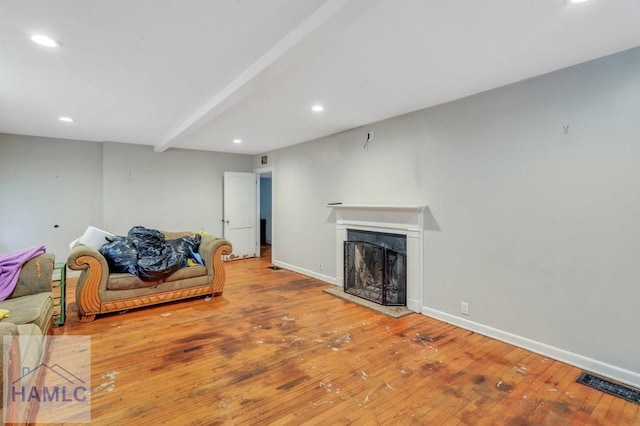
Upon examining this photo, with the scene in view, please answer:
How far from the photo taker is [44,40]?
2.08m

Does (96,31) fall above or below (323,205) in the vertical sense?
above

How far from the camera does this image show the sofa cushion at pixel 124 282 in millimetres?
3594

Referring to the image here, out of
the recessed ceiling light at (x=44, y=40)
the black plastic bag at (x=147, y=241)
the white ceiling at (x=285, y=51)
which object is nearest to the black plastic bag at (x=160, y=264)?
the black plastic bag at (x=147, y=241)

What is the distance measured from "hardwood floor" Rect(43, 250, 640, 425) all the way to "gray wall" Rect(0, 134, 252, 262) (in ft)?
8.28

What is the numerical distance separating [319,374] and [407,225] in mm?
2085

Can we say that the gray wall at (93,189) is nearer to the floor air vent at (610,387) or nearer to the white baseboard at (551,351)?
the white baseboard at (551,351)

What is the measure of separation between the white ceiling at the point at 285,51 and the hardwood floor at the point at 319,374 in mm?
2350

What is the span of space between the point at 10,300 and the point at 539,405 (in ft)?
13.8

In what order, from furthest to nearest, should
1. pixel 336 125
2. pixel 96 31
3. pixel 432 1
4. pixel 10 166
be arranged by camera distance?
pixel 10 166
pixel 336 125
pixel 96 31
pixel 432 1

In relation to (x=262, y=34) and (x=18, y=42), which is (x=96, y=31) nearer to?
(x=18, y=42)

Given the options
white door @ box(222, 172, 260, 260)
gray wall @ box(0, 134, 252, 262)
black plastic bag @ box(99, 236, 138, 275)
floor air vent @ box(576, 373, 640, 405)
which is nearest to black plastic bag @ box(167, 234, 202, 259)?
black plastic bag @ box(99, 236, 138, 275)

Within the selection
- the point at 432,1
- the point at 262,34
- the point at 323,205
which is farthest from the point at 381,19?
the point at 323,205

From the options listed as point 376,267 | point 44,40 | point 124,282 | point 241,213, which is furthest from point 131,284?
point 241,213

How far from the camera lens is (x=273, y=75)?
2.39m
